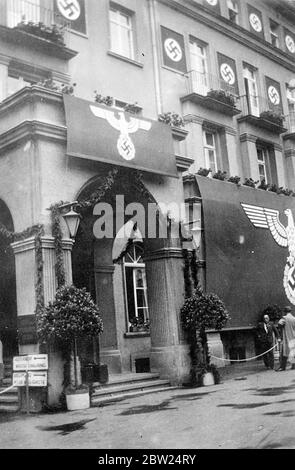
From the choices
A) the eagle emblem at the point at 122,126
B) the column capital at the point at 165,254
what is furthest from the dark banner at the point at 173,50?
the column capital at the point at 165,254

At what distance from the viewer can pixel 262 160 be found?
2223cm

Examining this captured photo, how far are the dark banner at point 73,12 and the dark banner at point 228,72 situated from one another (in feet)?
20.8

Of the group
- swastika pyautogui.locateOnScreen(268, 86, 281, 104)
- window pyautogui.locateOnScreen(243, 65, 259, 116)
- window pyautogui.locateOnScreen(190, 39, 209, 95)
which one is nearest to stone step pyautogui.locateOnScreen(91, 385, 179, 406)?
window pyautogui.locateOnScreen(190, 39, 209, 95)

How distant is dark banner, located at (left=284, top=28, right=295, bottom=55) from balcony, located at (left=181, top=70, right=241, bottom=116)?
6190 mm

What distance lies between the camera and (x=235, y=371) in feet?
51.6

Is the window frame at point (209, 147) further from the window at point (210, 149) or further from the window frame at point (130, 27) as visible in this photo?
the window frame at point (130, 27)

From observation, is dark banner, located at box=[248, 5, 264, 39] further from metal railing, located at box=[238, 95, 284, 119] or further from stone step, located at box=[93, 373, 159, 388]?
stone step, located at box=[93, 373, 159, 388]

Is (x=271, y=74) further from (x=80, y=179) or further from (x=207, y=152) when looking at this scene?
(x=80, y=179)

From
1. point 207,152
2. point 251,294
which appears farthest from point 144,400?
point 207,152

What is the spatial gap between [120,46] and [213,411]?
1247cm

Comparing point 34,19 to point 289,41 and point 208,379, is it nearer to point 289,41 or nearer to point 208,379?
point 208,379

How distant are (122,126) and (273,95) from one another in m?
12.4

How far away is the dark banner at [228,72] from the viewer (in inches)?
810

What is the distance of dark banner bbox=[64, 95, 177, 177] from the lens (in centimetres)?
1172
